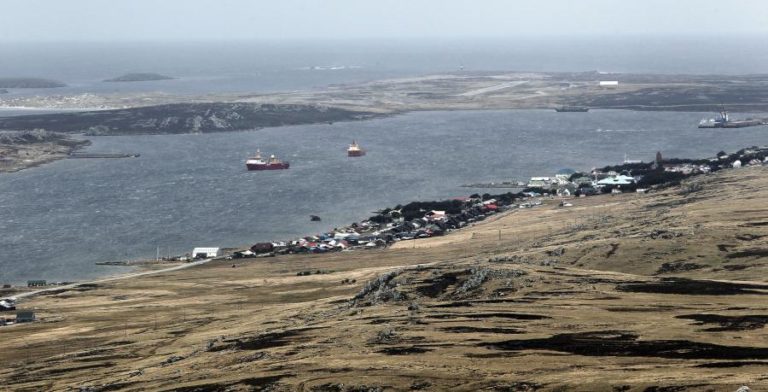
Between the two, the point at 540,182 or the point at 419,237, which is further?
the point at 540,182

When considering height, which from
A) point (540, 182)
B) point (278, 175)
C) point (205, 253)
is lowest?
point (205, 253)

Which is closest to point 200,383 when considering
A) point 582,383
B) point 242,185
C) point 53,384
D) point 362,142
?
point 53,384

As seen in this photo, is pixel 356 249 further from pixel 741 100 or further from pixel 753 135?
pixel 741 100

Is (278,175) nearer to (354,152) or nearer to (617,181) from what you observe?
(354,152)

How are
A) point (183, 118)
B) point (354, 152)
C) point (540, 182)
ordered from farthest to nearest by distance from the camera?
point (183, 118) < point (354, 152) < point (540, 182)

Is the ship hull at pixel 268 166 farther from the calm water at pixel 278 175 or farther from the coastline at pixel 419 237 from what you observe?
the coastline at pixel 419 237

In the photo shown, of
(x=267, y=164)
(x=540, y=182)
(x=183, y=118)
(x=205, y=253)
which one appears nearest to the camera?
(x=205, y=253)

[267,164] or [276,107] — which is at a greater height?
[276,107]

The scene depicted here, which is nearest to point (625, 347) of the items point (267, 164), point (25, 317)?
point (25, 317)
